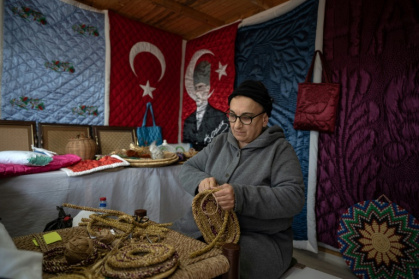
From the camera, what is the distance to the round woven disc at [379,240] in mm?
1775

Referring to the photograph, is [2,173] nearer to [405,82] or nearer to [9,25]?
[9,25]

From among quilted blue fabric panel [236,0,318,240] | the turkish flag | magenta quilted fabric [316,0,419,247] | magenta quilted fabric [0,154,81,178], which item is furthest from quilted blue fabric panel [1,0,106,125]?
magenta quilted fabric [316,0,419,247]

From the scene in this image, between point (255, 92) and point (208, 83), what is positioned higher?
point (208, 83)

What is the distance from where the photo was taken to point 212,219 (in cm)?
113

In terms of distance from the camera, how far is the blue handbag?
3.28 metres

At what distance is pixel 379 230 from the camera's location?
1.90m

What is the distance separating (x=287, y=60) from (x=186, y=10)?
52.7 inches

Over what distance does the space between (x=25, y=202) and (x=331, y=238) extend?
8.20 ft

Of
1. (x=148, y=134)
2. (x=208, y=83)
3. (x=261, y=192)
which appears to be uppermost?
(x=208, y=83)

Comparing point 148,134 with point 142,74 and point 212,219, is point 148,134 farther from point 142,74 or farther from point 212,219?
point 212,219

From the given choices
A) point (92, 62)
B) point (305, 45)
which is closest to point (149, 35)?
point (92, 62)

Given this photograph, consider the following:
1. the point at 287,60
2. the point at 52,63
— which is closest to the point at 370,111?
the point at 287,60

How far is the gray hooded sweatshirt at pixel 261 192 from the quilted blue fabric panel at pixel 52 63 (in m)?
2.03

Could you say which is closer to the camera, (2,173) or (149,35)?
(2,173)
